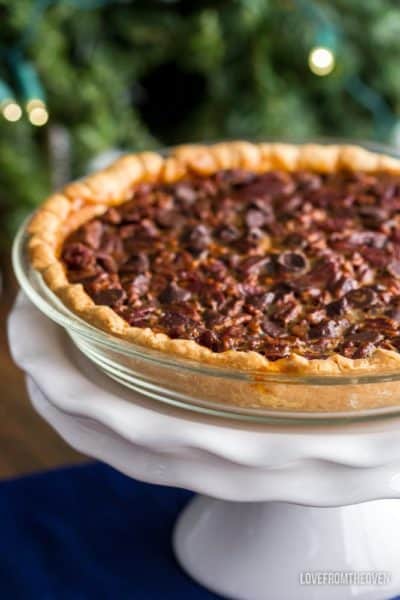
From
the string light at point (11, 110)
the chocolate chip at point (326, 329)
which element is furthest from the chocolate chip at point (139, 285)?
the string light at point (11, 110)

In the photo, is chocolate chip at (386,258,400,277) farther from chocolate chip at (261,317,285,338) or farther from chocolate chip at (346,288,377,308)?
chocolate chip at (261,317,285,338)

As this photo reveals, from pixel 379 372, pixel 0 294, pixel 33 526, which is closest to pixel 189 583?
pixel 33 526

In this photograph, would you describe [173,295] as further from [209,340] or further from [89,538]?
[89,538]

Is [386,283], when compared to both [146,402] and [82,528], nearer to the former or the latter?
[146,402]

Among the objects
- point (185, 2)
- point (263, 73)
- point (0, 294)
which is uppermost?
point (185, 2)

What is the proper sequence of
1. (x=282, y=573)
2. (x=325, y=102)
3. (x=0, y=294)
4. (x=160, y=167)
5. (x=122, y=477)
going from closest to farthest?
(x=282, y=573) → (x=122, y=477) → (x=160, y=167) → (x=0, y=294) → (x=325, y=102)

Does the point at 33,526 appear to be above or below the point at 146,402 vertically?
below

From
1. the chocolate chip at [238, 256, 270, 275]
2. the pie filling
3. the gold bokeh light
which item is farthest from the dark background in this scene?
the chocolate chip at [238, 256, 270, 275]
